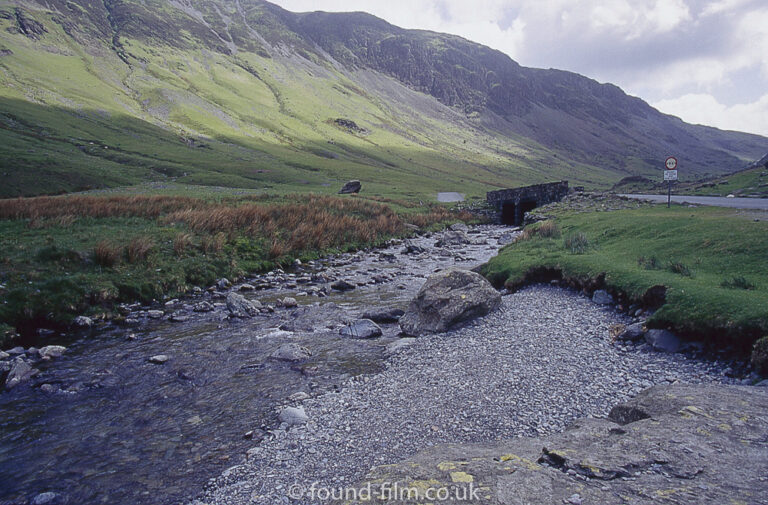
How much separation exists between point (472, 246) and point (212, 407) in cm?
3103

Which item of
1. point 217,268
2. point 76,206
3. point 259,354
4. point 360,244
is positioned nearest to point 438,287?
point 259,354

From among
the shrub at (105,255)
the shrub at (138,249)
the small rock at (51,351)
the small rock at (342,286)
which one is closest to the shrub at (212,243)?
the shrub at (138,249)

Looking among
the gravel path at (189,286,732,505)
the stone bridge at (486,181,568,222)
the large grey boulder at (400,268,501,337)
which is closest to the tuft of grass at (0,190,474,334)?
the large grey boulder at (400,268,501,337)

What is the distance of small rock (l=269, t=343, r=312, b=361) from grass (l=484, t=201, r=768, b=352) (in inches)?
430

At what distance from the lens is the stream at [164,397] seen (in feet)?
25.3

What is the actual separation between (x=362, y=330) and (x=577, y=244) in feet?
46.5

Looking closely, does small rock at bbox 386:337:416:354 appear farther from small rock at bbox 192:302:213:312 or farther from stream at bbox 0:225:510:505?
small rock at bbox 192:302:213:312

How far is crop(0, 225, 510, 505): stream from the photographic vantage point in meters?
→ 7.71

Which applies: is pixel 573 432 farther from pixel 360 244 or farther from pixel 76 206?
pixel 76 206

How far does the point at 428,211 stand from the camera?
57.5 metres

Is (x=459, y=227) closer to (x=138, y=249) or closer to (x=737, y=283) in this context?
(x=138, y=249)

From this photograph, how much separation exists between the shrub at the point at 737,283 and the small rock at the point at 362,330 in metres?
11.5

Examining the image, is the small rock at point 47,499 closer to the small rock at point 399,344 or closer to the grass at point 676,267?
the small rock at point 399,344

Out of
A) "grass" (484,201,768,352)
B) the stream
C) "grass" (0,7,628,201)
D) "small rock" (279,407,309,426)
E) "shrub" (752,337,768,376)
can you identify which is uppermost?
"grass" (0,7,628,201)
